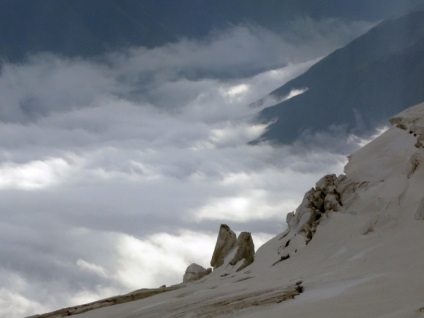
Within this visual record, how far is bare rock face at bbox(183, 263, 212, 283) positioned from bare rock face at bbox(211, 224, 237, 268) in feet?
4.04

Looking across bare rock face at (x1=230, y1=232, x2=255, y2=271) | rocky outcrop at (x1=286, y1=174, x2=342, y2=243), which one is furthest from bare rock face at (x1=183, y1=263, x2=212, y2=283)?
rocky outcrop at (x1=286, y1=174, x2=342, y2=243)

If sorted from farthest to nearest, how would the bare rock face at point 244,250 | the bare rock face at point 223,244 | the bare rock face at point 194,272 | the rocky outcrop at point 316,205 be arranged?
the bare rock face at point 223,244, the bare rock face at point 194,272, the bare rock face at point 244,250, the rocky outcrop at point 316,205

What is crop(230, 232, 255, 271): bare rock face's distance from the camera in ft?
145

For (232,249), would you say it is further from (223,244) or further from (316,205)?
(316,205)

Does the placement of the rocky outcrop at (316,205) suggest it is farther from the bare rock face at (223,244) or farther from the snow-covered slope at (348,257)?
the bare rock face at (223,244)

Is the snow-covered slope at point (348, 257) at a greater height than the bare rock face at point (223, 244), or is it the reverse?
the bare rock face at point (223, 244)

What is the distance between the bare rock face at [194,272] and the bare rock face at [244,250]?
3465mm

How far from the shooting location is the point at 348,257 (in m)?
26.3

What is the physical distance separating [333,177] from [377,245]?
13954 mm

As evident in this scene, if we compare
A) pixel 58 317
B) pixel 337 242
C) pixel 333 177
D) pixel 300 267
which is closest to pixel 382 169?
pixel 333 177

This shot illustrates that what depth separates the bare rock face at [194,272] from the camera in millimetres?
46062

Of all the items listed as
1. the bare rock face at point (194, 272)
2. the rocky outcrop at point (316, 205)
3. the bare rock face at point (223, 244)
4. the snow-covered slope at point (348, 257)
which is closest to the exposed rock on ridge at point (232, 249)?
the bare rock face at point (223, 244)

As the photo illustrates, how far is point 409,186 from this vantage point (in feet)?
99.7

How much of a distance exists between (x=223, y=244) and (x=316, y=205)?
1340 cm
